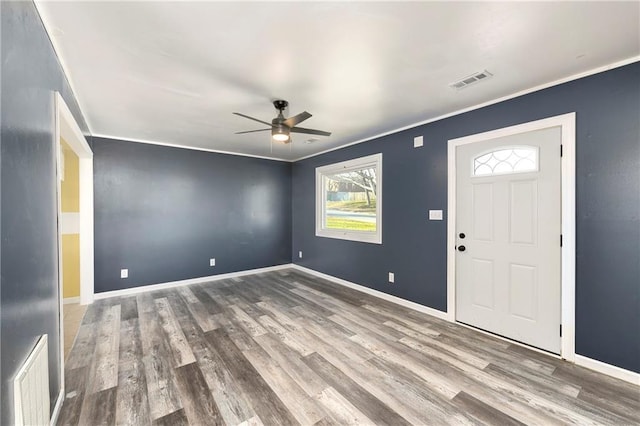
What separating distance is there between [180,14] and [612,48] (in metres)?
2.99

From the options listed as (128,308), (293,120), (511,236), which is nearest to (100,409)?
(128,308)

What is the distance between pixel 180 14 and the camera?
155 centimetres

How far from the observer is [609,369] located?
2129mm

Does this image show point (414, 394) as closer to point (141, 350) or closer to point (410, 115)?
point (141, 350)

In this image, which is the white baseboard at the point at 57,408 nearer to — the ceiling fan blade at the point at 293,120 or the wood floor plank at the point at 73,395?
the wood floor plank at the point at 73,395

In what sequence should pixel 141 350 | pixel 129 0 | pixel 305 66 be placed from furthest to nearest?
pixel 141 350, pixel 305 66, pixel 129 0

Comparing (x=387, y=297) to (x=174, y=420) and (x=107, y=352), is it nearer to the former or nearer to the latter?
(x=174, y=420)

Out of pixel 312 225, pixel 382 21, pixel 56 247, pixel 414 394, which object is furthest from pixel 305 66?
pixel 312 225

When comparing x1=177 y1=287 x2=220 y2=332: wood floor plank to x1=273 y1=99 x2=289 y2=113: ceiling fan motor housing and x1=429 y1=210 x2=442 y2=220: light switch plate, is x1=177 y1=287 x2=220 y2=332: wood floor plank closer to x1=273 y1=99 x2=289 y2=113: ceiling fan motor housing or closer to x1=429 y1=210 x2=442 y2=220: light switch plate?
x1=273 y1=99 x2=289 y2=113: ceiling fan motor housing

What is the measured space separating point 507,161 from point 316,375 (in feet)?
9.26

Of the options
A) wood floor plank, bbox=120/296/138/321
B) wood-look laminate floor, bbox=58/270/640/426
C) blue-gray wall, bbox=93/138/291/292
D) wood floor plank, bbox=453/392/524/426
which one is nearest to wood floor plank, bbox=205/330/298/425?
wood-look laminate floor, bbox=58/270/640/426

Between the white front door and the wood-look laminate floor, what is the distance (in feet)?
0.94

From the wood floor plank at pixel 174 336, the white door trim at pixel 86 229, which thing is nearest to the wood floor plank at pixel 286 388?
the wood floor plank at pixel 174 336

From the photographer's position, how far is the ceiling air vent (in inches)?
88.3
